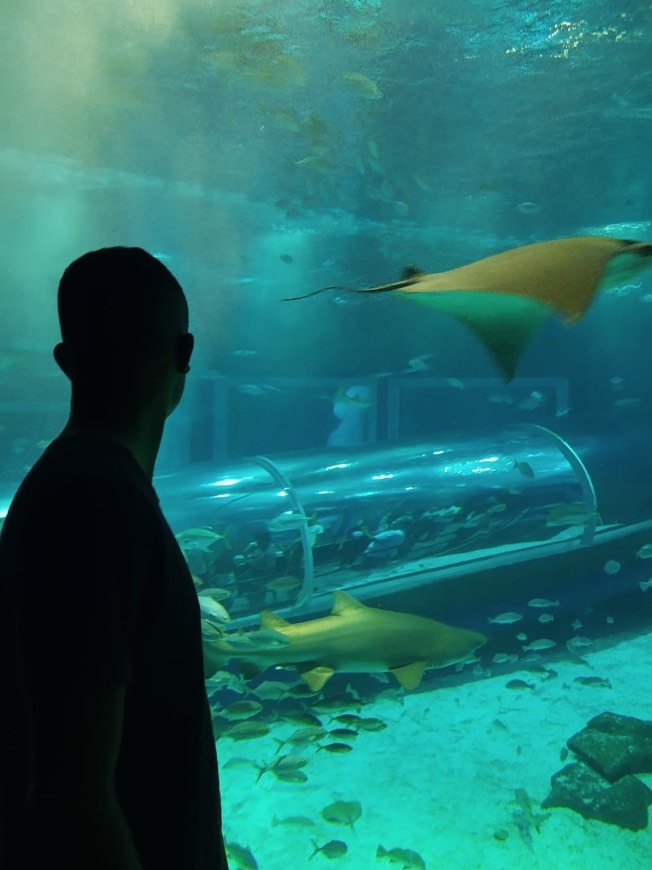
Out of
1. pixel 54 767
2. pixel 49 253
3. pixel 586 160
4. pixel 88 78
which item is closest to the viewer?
pixel 54 767

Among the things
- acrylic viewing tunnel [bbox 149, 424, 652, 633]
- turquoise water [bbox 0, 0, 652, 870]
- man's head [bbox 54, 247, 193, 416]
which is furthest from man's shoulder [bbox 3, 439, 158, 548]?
acrylic viewing tunnel [bbox 149, 424, 652, 633]

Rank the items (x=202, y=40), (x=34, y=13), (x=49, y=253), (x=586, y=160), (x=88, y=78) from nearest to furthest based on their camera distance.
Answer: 1. (x=34, y=13)
2. (x=202, y=40)
3. (x=88, y=78)
4. (x=586, y=160)
5. (x=49, y=253)

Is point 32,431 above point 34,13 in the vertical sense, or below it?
below

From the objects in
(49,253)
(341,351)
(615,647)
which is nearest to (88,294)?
(615,647)

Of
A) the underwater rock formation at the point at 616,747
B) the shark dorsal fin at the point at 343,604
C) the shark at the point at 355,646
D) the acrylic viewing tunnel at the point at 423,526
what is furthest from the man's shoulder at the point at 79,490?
the acrylic viewing tunnel at the point at 423,526

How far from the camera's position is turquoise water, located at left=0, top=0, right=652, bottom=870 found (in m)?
5.16

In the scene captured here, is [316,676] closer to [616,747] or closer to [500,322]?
[616,747]

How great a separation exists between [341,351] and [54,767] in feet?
68.4

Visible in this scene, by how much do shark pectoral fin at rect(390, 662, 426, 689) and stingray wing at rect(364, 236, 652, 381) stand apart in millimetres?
3266

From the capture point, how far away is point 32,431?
2022cm

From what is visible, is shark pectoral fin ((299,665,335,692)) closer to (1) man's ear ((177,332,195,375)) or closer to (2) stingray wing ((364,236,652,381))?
(2) stingray wing ((364,236,652,381))

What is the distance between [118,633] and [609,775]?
203 inches

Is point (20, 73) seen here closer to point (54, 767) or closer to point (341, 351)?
point (54, 767)

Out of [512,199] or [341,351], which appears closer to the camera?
[512,199]
